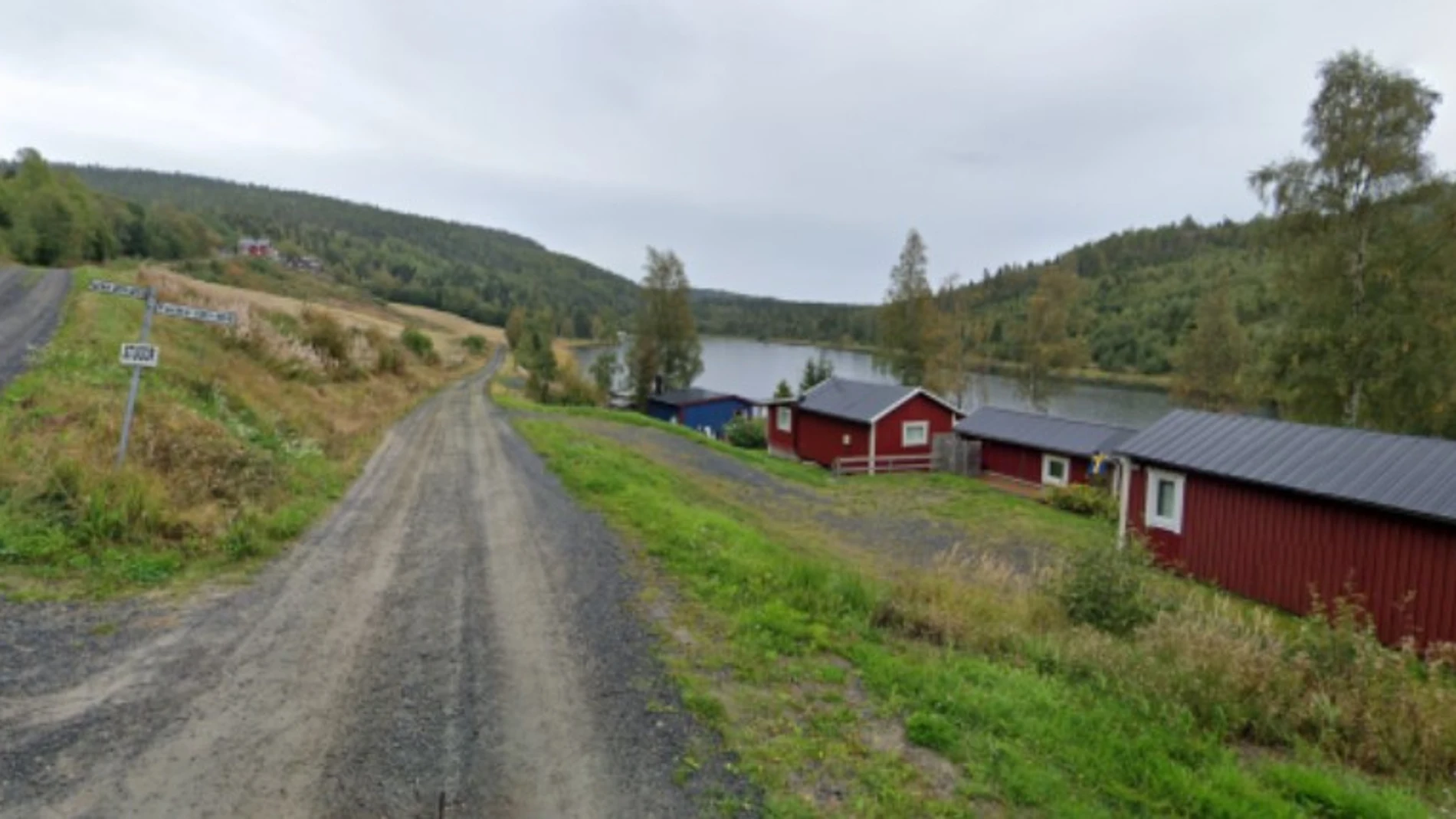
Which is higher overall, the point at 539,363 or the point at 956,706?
the point at 539,363

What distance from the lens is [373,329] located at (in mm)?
34250

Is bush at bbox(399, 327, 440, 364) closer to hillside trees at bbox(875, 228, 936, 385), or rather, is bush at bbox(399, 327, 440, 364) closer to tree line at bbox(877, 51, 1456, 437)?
hillside trees at bbox(875, 228, 936, 385)

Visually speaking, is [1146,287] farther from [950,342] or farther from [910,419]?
[910,419]

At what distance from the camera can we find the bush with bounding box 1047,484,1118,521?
20.7 meters

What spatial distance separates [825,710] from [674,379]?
40054 millimetres

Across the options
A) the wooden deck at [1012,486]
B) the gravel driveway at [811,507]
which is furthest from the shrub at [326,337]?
the wooden deck at [1012,486]

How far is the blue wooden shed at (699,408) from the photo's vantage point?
4106 cm

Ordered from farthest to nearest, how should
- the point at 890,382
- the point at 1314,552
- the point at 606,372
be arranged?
the point at 606,372 → the point at 890,382 → the point at 1314,552

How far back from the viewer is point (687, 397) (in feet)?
138

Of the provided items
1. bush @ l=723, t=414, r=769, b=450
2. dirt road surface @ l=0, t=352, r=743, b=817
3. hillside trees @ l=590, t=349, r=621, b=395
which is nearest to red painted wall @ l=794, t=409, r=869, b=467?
bush @ l=723, t=414, r=769, b=450

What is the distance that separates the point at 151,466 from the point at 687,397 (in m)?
34.1

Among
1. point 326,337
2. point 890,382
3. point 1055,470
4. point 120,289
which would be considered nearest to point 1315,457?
point 1055,470

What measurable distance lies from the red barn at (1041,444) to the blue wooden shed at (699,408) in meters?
16.6

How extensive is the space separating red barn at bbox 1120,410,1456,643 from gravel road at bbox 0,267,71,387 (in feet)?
61.4
